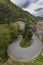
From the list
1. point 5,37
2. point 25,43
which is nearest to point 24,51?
point 25,43

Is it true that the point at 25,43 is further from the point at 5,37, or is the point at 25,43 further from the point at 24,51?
the point at 5,37

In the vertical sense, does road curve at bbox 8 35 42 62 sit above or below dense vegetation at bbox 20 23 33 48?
below

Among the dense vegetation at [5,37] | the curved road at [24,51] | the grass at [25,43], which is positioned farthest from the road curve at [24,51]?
the dense vegetation at [5,37]

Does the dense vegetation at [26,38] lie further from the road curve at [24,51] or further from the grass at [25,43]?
the road curve at [24,51]

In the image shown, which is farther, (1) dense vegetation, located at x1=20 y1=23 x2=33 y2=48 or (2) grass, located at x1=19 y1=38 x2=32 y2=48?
(1) dense vegetation, located at x1=20 y1=23 x2=33 y2=48

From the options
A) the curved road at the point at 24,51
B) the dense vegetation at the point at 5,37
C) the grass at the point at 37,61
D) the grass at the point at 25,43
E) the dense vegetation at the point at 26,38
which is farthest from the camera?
the dense vegetation at the point at 26,38

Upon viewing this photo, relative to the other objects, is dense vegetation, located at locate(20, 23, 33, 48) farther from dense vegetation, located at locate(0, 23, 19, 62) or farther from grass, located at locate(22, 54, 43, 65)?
grass, located at locate(22, 54, 43, 65)

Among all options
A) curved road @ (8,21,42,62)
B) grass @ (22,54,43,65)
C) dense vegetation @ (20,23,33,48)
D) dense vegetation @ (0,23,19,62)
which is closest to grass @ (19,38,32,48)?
dense vegetation @ (20,23,33,48)

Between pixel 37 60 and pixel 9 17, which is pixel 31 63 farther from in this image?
pixel 9 17
